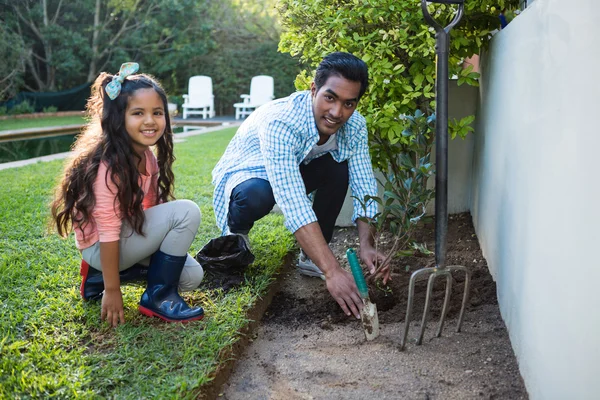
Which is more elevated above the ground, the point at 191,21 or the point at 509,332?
the point at 191,21

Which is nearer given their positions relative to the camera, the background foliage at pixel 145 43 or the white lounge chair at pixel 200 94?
the background foliage at pixel 145 43

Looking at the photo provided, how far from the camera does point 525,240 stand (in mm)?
2105

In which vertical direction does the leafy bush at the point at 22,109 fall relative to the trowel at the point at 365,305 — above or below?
above

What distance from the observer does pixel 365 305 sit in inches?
94.0

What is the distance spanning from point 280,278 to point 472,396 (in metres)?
1.39

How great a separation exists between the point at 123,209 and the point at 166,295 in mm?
394

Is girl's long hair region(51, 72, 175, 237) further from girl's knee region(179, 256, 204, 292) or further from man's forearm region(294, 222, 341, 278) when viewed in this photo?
man's forearm region(294, 222, 341, 278)

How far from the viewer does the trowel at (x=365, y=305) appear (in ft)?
7.57

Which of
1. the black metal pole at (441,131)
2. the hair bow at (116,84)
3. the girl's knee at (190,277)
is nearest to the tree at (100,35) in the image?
the hair bow at (116,84)

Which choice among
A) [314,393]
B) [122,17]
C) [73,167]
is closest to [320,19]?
[73,167]

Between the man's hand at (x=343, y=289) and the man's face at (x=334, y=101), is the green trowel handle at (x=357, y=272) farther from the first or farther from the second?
the man's face at (x=334, y=101)

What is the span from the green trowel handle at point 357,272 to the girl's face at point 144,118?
0.92 metres

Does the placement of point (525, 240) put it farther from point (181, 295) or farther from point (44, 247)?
point (44, 247)

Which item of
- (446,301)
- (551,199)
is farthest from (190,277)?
(551,199)
